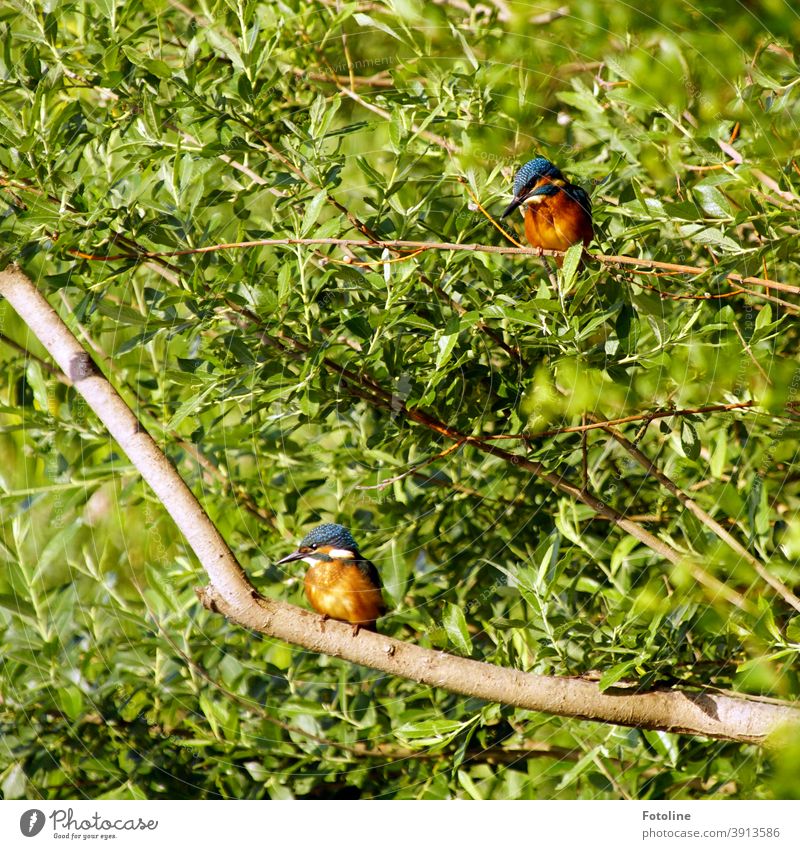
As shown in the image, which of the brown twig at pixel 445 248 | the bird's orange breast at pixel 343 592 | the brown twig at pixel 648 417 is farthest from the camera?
the bird's orange breast at pixel 343 592

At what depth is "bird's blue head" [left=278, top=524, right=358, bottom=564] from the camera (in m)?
1.36

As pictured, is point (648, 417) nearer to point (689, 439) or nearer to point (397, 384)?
point (689, 439)

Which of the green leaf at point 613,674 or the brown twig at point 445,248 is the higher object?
the brown twig at point 445,248

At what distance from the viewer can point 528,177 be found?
1.24 m

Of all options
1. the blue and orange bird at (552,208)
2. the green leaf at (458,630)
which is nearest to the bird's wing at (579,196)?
the blue and orange bird at (552,208)

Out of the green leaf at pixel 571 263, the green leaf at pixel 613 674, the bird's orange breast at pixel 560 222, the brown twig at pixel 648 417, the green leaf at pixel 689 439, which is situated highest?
the green leaf at pixel 571 263

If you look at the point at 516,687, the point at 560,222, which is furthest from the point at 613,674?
the point at 560,222

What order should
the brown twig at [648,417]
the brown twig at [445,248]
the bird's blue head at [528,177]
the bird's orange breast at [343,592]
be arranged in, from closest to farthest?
the brown twig at [445,248] → the brown twig at [648,417] → the bird's blue head at [528,177] → the bird's orange breast at [343,592]

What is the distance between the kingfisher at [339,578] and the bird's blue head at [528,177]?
511mm

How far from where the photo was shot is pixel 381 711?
1.49 metres

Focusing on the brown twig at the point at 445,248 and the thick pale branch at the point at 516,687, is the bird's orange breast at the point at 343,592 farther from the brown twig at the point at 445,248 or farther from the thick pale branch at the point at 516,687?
the brown twig at the point at 445,248

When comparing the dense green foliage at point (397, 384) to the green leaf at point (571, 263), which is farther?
the dense green foliage at point (397, 384)

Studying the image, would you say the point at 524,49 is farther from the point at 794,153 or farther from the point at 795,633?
the point at 795,633

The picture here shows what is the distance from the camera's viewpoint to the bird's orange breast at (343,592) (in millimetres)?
1337
